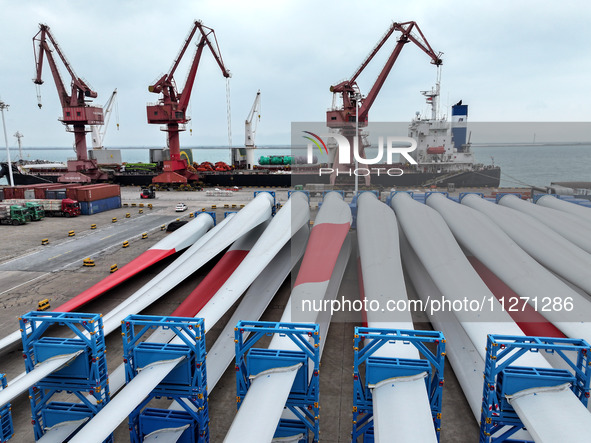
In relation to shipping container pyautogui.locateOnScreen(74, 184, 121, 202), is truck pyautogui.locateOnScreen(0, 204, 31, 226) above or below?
below

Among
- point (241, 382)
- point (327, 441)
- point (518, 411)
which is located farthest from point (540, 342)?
point (241, 382)

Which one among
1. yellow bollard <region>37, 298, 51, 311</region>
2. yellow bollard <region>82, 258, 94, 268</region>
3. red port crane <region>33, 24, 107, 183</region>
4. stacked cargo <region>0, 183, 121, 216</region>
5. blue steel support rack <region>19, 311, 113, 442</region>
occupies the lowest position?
yellow bollard <region>37, 298, 51, 311</region>

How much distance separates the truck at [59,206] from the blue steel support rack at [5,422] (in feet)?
117

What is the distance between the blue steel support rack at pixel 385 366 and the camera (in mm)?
8242

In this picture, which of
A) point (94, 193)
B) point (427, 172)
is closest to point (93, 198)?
point (94, 193)

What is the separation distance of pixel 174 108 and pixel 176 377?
60067mm

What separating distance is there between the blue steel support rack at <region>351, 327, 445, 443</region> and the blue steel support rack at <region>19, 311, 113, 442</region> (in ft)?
20.4

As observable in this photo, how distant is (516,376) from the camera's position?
306 inches

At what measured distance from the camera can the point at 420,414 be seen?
23.4 ft

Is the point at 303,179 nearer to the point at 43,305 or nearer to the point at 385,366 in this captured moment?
the point at 43,305

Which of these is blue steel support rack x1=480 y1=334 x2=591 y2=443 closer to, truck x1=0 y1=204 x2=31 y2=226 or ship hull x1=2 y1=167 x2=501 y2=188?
truck x1=0 y1=204 x2=31 y2=226

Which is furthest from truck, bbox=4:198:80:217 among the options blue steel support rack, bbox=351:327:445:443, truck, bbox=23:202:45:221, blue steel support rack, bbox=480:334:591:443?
blue steel support rack, bbox=480:334:591:443

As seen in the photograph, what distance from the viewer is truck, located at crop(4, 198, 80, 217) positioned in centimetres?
4066

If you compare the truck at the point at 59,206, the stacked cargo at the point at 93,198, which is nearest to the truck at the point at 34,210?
the truck at the point at 59,206
